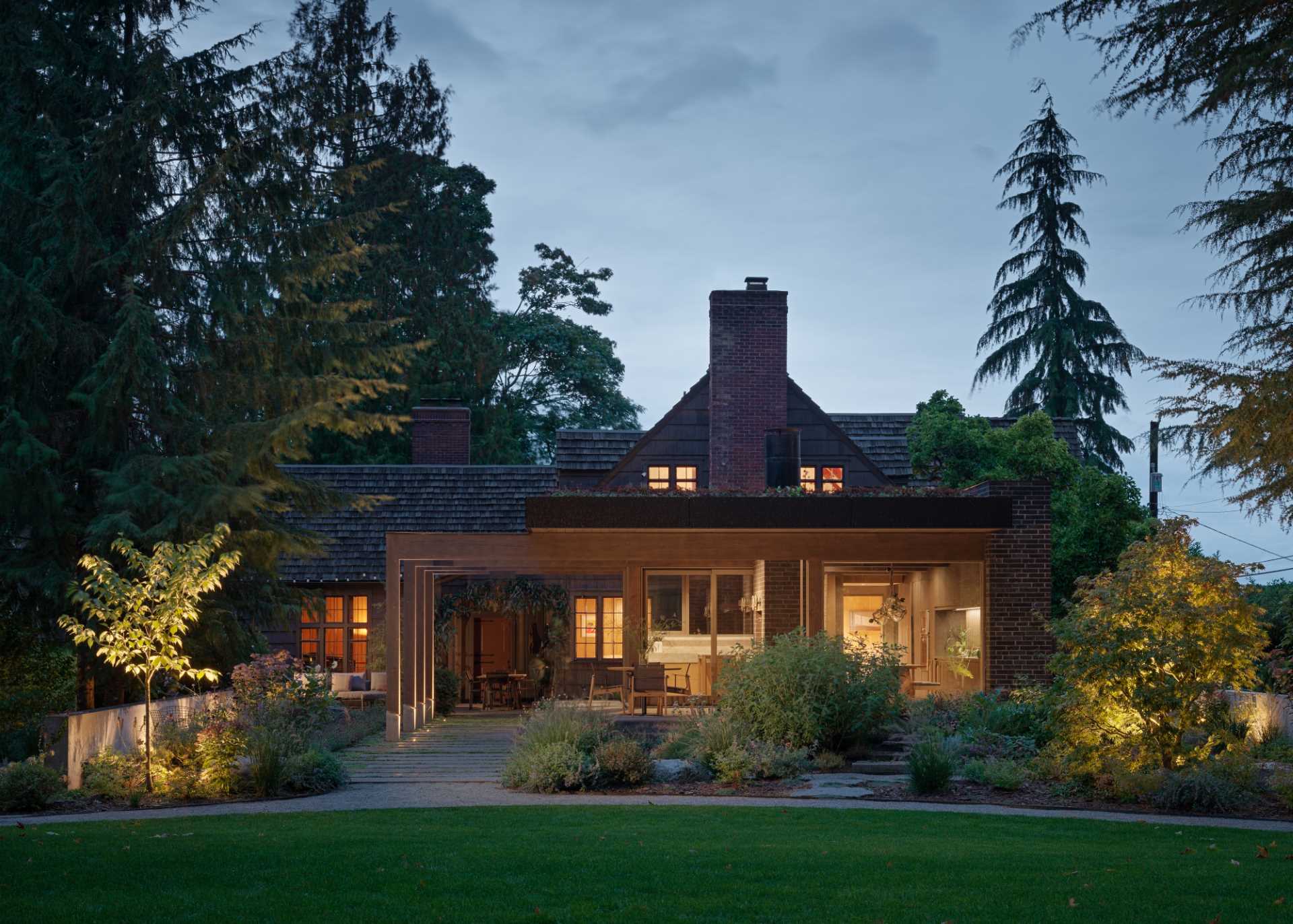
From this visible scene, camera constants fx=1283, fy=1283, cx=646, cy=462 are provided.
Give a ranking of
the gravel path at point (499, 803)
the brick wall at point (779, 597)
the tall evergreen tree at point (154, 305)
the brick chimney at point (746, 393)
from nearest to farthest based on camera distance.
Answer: the gravel path at point (499, 803)
the tall evergreen tree at point (154, 305)
the brick wall at point (779, 597)
the brick chimney at point (746, 393)

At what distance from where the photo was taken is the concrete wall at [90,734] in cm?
1224

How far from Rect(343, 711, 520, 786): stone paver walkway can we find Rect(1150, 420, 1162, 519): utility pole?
16018mm

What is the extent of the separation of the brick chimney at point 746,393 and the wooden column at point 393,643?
21.3 ft

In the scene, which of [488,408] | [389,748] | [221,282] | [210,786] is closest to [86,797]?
[210,786]

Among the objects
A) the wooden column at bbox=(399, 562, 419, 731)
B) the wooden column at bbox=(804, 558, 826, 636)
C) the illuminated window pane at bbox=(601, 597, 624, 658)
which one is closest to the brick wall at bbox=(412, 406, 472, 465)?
the illuminated window pane at bbox=(601, 597, 624, 658)

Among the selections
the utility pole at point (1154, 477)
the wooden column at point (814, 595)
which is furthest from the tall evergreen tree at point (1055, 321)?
the wooden column at point (814, 595)

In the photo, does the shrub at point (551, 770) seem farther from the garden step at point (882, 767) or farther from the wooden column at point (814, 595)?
the wooden column at point (814, 595)

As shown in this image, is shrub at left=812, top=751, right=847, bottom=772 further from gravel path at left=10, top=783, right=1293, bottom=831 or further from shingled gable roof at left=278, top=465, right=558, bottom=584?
shingled gable roof at left=278, top=465, right=558, bottom=584

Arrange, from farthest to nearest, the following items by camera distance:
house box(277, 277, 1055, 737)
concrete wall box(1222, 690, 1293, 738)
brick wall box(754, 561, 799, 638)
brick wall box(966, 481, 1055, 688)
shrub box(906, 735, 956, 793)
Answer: brick wall box(754, 561, 799, 638)
brick wall box(966, 481, 1055, 688)
house box(277, 277, 1055, 737)
concrete wall box(1222, 690, 1293, 738)
shrub box(906, 735, 956, 793)

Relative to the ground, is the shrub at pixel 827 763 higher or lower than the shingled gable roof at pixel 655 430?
lower

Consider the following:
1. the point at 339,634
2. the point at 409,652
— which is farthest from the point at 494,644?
the point at 409,652

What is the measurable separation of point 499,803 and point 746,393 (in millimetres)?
12157

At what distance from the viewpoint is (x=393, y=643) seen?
17.9m

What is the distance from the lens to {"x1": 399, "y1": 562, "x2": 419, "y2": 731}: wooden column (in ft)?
60.1
